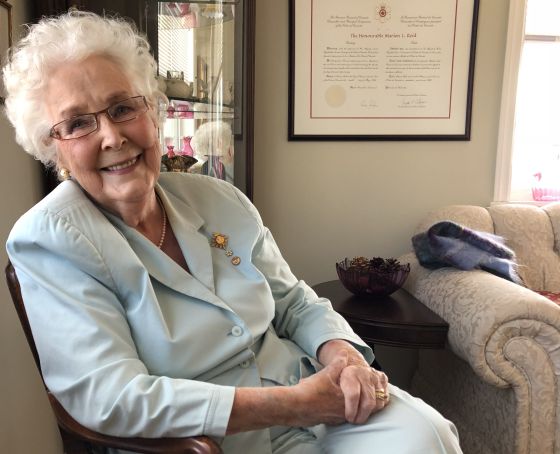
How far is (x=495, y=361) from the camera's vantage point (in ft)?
4.75

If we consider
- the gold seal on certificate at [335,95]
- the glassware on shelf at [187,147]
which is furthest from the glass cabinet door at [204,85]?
the gold seal on certificate at [335,95]

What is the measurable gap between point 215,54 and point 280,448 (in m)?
1.35

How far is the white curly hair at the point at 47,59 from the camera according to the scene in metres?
1.03

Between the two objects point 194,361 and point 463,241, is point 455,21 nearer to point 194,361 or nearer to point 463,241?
point 463,241

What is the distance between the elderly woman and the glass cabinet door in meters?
0.55

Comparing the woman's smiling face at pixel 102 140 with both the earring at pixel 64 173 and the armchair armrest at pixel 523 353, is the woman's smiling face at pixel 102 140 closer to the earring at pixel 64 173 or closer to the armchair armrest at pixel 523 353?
the earring at pixel 64 173

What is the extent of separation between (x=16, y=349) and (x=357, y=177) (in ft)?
4.74

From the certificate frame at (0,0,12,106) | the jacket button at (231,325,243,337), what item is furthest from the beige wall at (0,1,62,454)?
the jacket button at (231,325,243,337)

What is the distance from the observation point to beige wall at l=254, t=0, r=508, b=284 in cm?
216

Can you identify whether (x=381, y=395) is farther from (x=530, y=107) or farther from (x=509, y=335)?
(x=530, y=107)

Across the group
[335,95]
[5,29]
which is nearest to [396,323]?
[335,95]

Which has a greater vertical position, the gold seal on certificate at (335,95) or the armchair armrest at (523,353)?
the gold seal on certificate at (335,95)

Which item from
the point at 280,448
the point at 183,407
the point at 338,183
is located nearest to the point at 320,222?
the point at 338,183

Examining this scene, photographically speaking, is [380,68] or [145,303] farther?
[380,68]
